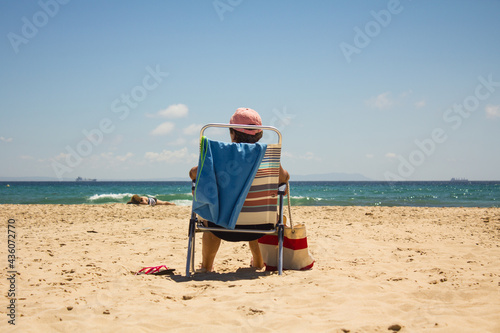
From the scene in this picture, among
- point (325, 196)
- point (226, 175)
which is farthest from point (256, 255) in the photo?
point (325, 196)

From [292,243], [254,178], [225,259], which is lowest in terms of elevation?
[225,259]

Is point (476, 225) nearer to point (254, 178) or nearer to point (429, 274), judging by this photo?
point (429, 274)

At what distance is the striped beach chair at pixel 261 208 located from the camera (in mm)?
3363

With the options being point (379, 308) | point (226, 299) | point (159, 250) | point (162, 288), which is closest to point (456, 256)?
point (379, 308)

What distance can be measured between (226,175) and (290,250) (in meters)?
1.03

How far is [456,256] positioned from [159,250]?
3.81 metres

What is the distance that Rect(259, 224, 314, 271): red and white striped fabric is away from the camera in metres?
3.61

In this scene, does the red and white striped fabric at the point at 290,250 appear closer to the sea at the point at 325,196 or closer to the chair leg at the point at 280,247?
the chair leg at the point at 280,247

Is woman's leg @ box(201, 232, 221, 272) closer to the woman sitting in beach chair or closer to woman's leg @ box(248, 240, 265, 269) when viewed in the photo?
the woman sitting in beach chair

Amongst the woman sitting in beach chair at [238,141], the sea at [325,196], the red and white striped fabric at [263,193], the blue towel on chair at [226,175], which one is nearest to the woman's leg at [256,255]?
the woman sitting in beach chair at [238,141]

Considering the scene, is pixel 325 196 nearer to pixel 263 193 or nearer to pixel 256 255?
pixel 256 255

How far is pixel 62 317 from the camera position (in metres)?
2.29

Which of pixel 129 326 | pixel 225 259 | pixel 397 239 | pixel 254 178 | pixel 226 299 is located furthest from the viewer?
pixel 397 239

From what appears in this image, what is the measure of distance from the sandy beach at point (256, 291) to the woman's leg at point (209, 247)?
268 millimetres
